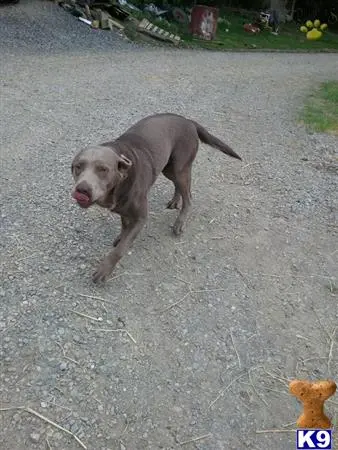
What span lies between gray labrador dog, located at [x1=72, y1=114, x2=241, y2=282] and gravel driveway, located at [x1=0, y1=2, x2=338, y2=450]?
0.93 feet

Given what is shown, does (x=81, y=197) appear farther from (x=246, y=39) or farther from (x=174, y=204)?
(x=246, y=39)

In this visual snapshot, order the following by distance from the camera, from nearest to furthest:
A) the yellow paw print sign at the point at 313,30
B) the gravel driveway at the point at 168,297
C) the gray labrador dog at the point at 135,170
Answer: the gravel driveway at the point at 168,297
the gray labrador dog at the point at 135,170
the yellow paw print sign at the point at 313,30

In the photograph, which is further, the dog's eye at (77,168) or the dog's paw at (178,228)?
the dog's paw at (178,228)

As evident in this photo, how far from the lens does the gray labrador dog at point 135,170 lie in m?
3.24

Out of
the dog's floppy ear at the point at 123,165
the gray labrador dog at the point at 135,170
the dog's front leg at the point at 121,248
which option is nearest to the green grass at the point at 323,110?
the gray labrador dog at the point at 135,170

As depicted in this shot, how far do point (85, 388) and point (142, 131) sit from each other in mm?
2133

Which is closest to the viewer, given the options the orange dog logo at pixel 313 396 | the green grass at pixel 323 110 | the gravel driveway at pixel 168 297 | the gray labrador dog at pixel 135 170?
the orange dog logo at pixel 313 396

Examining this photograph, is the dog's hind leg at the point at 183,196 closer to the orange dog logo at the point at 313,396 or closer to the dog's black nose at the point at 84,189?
the dog's black nose at the point at 84,189

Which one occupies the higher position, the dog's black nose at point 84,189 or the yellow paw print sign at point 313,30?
the dog's black nose at point 84,189

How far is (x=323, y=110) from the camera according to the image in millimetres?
8711

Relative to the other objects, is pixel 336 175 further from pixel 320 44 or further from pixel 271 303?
pixel 320 44

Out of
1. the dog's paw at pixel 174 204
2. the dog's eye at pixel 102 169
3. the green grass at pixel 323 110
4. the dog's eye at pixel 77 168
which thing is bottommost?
the green grass at pixel 323 110

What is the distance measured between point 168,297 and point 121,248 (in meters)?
0.51

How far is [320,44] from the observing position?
18.7 metres
